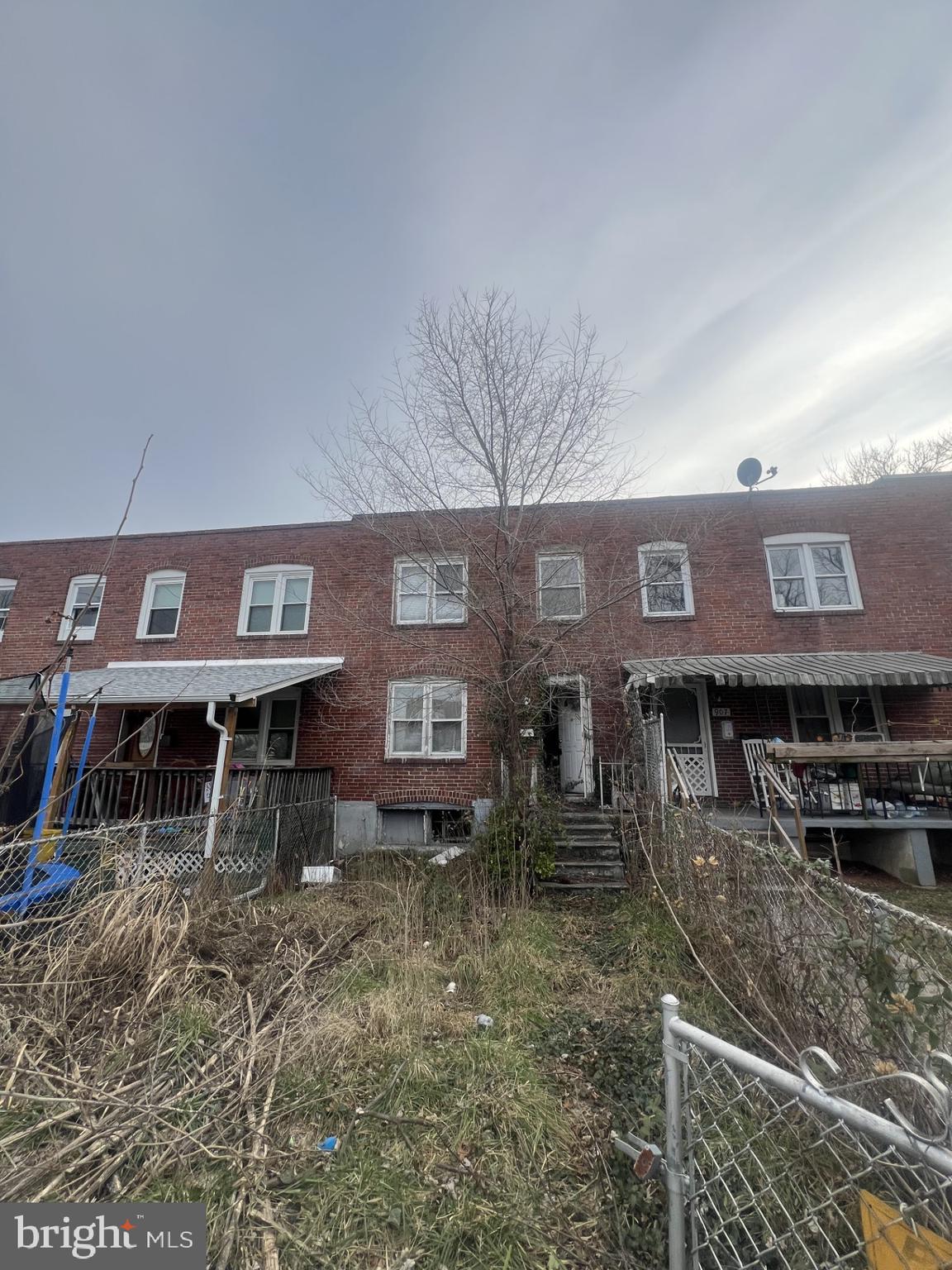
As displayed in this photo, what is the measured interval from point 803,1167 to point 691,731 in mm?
9481

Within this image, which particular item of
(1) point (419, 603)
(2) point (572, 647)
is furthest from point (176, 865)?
(2) point (572, 647)

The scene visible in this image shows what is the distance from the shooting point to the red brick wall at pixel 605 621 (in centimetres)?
1115

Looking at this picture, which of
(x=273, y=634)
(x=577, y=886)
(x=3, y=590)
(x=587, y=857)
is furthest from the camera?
(x=3, y=590)

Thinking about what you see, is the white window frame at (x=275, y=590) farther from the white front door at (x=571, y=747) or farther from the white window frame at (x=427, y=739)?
the white front door at (x=571, y=747)

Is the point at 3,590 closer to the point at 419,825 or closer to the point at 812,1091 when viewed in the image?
the point at 419,825

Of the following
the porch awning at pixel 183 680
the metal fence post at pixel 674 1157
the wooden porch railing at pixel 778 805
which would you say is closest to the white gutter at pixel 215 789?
the porch awning at pixel 183 680

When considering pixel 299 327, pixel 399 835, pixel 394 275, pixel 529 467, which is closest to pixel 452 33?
pixel 394 275

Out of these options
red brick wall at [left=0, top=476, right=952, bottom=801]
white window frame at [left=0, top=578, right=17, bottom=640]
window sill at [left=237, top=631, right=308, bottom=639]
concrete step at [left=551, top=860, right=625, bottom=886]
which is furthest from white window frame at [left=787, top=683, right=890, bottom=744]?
white window frame at [left=0, top=578, right=17, bottom=640]

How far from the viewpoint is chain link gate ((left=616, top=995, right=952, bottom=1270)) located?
1343mm

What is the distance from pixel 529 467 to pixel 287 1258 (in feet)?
29.5

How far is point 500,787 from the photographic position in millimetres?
8555

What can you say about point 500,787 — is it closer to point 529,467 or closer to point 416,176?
point 529,467

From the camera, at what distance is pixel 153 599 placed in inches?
549

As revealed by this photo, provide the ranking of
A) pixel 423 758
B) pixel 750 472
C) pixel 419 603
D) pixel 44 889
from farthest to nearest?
pixel 419 603 → pixel 750 472 → pixel 423 758 → pixel 44 889
